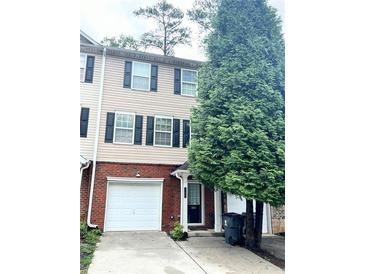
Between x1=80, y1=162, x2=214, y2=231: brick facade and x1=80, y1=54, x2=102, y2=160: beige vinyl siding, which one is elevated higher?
x1=80, y1=54, x2=102, y2=160: beige vinyl siding

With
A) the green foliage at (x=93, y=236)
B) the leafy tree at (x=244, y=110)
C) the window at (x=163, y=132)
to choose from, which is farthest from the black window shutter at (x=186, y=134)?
the green foliage at (x=93, y=236)

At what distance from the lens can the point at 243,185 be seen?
5527mm

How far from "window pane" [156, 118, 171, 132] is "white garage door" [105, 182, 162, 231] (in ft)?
6.25

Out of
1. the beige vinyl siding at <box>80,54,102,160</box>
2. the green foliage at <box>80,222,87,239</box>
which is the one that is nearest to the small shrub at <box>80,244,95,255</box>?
the green foliage at <box>80,222,87,239</box>

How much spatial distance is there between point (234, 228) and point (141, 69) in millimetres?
6023

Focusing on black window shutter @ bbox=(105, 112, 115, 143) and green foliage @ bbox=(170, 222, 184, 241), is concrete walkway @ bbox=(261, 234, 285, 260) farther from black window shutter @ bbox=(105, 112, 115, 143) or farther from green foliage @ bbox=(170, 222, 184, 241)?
black window shutter @ bbox=(105, 112, 115, 143)

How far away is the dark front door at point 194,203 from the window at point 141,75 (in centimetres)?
381

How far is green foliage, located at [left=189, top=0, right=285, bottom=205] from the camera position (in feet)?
18.1

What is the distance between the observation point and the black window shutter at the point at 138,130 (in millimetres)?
8922
